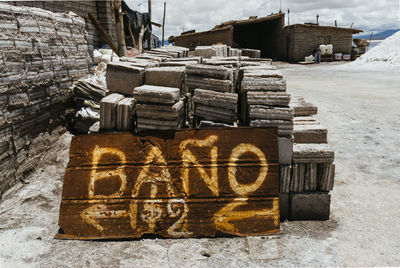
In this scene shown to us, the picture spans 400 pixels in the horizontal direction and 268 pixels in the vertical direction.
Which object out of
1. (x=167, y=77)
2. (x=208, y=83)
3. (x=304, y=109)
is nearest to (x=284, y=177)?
(x=304, y=109)

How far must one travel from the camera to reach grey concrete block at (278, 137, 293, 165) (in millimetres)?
3627

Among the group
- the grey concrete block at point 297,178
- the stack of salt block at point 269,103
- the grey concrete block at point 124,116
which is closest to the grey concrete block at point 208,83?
the stack of salt block at point 269,103

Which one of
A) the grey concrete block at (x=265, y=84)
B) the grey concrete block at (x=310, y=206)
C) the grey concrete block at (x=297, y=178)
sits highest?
the grey concrete block at (x=265, y=84)

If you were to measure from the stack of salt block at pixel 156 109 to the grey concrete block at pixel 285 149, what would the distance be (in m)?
1.24

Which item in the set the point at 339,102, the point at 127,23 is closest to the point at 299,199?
the point at 339,102

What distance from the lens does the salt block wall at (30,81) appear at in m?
4.38

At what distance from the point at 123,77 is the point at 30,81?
164cm

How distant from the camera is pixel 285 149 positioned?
3629mm

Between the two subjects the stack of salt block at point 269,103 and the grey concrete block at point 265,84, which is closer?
the stack of salt block at point 269,103

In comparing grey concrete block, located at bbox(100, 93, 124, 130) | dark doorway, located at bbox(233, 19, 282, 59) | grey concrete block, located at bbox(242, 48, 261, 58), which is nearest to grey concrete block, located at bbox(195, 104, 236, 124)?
grey concrete block, located at bbox(100, 93, 124, 130)

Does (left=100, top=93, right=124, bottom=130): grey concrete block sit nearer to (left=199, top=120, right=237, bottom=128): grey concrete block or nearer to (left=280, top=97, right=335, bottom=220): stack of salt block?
(left=199, top=120, right=237, bottom=128): grey concrete block

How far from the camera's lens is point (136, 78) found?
4.32 meters

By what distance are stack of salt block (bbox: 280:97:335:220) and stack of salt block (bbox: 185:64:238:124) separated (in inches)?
36.3

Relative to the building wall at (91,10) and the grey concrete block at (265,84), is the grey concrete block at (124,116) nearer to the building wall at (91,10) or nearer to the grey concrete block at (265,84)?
the grey concrete block at (265,84)
